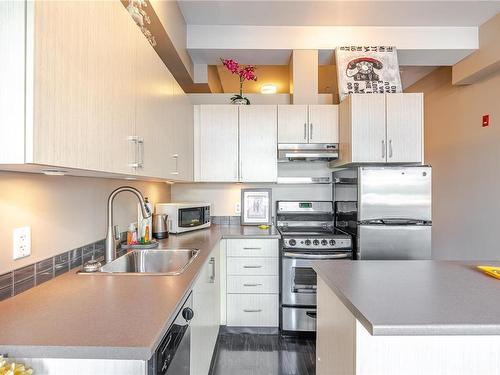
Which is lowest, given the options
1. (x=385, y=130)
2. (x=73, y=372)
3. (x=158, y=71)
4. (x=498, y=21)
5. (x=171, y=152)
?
(x=73, y=372)

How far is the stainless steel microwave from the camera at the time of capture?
270cm

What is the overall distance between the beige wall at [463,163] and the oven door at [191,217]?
9.48ft

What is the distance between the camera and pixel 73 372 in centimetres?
85

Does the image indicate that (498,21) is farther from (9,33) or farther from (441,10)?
(9,33)

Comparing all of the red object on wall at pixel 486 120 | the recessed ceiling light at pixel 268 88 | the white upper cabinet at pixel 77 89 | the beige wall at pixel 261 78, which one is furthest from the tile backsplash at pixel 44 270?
the recessed ceiling light at pixel 268 88

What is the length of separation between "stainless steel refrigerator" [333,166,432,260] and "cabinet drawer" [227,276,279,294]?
0.80 meters

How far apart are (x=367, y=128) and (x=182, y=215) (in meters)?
1.80

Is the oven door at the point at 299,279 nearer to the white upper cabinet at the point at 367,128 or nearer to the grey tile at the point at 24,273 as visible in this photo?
the white upper cabinet at the point at 367,128

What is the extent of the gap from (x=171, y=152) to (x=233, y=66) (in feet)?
4.42

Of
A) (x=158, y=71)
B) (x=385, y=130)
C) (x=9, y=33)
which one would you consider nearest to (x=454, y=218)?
(x=385, y=130)

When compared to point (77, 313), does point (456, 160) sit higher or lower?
higher

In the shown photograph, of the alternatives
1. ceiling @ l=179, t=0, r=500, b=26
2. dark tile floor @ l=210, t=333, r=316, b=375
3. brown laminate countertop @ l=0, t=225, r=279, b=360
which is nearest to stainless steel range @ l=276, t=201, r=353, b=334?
dark tile floor @ l=210, t=333, r=316, b=375

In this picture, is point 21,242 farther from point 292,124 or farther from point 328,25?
point 328,25

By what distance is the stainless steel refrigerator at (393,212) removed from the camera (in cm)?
259
